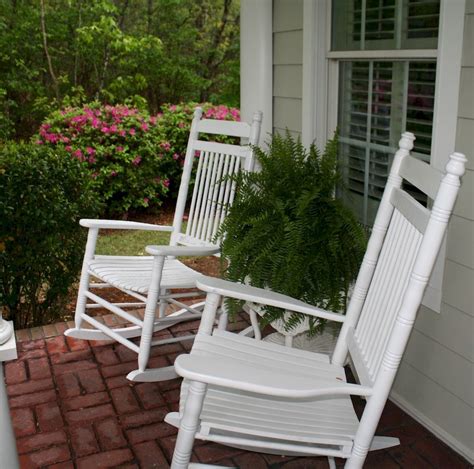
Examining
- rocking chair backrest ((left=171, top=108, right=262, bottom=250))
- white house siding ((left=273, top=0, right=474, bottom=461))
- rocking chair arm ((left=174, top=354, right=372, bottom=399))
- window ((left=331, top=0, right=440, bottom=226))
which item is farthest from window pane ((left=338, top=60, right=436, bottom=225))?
rocking chair arm ((left=174, top=354, right=372, bottom=399))

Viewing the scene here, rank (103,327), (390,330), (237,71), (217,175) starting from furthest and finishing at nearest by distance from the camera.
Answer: (237,71)
(217,175)
(103,327)
(390,330)

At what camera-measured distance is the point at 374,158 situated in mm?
2789

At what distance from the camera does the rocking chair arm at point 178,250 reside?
8.87 ft

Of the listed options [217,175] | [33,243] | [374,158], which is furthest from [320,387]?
[33,243]

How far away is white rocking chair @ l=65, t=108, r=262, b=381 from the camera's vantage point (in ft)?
9.21

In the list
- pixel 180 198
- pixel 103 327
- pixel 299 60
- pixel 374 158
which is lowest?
pixel 103 327

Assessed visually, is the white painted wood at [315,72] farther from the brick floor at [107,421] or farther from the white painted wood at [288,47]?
the brick floor at [107,421]

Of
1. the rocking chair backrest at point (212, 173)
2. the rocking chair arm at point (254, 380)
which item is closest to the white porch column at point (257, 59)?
the rocking chair backrest at point (212, 173)

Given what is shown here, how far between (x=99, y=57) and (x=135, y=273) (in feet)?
20.8

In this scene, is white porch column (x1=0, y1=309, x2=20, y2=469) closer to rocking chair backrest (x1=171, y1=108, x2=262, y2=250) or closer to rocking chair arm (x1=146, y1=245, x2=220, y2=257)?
rocking chair arm (x1=146, y1=245, x2=220, y2=257)

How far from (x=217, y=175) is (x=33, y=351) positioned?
1264 millimetres

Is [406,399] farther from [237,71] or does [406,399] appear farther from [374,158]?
[237,71]

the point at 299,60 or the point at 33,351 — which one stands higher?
the point at 299,60

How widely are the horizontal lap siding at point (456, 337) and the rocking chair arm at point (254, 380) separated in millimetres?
758
